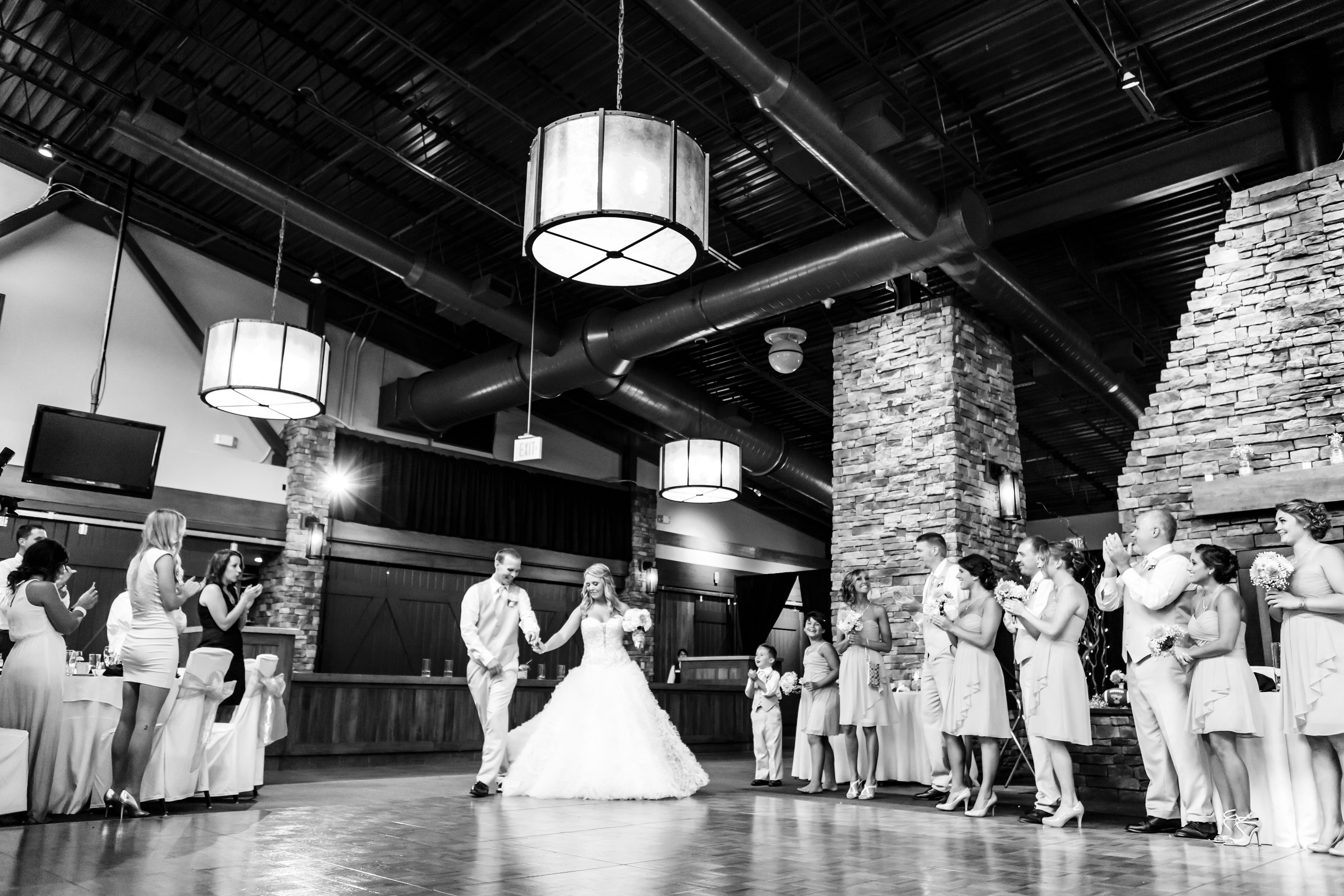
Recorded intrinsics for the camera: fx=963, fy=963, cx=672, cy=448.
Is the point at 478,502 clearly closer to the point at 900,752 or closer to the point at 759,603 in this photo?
the point at 759,603

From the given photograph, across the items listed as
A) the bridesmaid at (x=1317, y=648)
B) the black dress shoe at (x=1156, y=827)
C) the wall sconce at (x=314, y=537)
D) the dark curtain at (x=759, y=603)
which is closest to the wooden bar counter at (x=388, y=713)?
the wall sconce at (x=314, y=537)

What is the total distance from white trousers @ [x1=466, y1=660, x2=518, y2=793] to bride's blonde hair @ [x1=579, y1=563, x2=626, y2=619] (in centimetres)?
59

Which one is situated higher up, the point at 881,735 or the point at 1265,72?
the point at 1265,72

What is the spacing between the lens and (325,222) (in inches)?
328

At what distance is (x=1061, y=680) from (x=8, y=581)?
519 centimetres

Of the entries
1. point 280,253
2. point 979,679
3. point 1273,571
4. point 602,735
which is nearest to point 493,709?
point 602,735

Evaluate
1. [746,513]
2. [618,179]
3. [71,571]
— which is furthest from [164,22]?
[746,513]

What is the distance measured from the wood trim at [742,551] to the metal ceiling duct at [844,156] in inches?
300

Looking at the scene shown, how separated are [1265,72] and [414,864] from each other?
7407mm

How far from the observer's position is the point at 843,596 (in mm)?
8547

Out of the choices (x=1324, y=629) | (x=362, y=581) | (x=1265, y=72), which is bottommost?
(x=1324, y=629)

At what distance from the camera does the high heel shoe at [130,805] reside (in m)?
4.57

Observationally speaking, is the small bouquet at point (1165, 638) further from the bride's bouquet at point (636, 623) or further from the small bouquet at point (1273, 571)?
the bride's bouquet at point (636, 623)

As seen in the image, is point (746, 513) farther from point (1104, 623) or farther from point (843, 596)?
point (843, 596)
